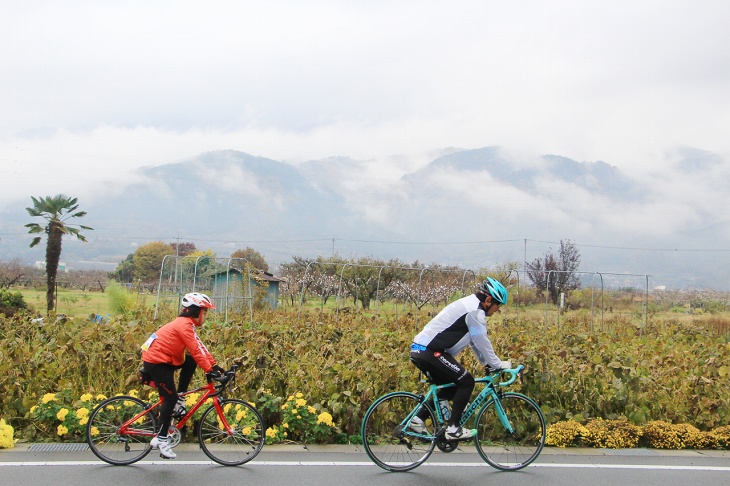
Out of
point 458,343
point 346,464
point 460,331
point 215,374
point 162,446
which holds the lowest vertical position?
point 346,464

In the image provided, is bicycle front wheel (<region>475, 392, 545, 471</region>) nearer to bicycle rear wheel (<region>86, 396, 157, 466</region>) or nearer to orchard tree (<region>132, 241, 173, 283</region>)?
bicycle rear wheel (<region>86, 396, 157, 466</region>)

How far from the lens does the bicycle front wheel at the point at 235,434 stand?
25.4 ft

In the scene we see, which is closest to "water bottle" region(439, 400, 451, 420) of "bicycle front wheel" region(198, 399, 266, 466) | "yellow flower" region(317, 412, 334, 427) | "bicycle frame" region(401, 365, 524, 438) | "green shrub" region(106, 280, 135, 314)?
"bicycle frame" region(401, 365, 524, 438)

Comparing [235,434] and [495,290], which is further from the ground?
[495,290]

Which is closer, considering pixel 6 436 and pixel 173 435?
pixel 173 435

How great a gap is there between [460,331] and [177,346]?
2867mm

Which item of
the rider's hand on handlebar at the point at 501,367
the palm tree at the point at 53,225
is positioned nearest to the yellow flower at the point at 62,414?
the rider's hand on handlebar at the point at 501,367

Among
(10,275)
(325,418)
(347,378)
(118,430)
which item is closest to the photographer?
(118,430)

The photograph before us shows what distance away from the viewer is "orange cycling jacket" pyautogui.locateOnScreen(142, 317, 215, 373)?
7361 mm

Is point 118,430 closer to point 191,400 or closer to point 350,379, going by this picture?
point 191,400

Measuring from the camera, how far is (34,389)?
9.45 metres

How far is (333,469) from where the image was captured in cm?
772

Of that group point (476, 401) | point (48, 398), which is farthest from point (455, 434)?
point (48, 398)

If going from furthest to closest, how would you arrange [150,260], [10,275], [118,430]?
[150,260] < [10,275] < [118,430]
